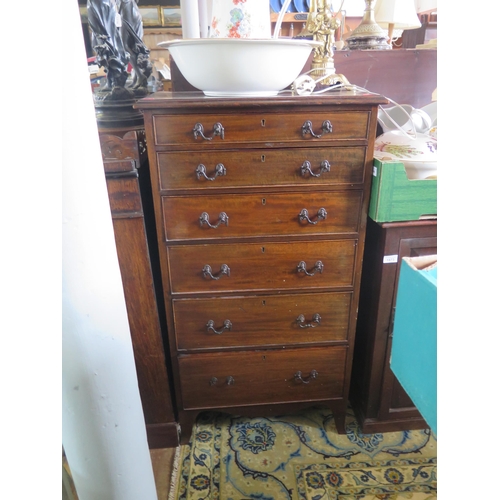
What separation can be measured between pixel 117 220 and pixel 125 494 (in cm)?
61

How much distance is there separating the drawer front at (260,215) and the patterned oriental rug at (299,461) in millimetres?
713

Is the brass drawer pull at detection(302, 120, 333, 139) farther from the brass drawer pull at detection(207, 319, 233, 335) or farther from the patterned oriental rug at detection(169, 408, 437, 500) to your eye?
the patterned oriental rug at detection(169, 408, 437, 500)

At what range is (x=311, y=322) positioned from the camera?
117 cm

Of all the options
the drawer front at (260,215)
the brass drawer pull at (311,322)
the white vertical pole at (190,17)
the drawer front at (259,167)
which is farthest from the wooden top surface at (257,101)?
the white vertical pole at (190,17)

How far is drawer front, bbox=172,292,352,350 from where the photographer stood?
3.71 ft

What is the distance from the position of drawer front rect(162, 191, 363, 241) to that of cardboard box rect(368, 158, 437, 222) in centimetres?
5

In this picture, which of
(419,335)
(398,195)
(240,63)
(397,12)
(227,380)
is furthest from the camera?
(397,12)

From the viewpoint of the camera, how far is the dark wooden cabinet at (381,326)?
43.0 inches

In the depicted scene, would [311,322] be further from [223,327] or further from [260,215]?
[260,215]

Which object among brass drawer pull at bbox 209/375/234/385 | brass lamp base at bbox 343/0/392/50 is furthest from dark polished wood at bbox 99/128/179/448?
brass lamp base at bbox 343/0/392/50

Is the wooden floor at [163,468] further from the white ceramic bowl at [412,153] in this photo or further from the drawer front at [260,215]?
the white ceramic bowl at [412,153]

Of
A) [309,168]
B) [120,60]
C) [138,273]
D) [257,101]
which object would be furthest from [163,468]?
[120,60]

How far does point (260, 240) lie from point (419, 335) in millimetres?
543

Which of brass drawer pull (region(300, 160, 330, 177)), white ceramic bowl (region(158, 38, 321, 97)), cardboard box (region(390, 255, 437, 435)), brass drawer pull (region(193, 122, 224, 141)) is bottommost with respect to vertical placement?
cardboard box (region(390, 255, 437, 435))
